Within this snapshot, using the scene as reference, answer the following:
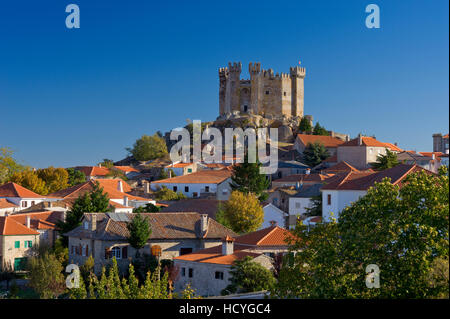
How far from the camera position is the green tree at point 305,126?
118125 millimetres

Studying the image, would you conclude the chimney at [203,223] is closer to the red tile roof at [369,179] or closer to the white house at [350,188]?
the white house at [350,188]

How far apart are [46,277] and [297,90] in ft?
307

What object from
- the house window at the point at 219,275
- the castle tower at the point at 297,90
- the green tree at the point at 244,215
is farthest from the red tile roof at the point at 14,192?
the castle tower at the point at 297,90

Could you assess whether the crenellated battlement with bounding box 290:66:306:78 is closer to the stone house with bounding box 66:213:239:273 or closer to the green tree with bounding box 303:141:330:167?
the green tree with bounding box 303:141:330:167

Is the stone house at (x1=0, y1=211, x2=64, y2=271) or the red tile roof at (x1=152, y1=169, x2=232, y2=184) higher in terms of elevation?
the red tile roof at (x1=152, y1=169, x2=232, y2=184)

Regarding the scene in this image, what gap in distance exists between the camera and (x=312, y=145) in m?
98.4

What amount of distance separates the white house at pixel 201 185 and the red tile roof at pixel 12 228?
29671mm

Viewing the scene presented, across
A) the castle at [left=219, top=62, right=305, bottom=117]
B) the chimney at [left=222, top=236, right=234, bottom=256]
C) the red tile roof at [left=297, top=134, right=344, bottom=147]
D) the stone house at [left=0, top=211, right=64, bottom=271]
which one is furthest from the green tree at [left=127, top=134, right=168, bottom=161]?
the chimney at [left=222, top=236, right=234, bottom=256]

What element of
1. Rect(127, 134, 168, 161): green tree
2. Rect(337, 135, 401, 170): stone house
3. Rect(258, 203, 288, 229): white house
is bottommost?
Rect(258, 203, 288, 229): white house

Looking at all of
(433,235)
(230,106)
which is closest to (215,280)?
(433,235)

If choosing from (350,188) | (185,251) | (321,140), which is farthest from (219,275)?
(321,140)

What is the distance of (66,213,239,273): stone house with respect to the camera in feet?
152

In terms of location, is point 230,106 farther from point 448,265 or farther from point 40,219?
point 448,265

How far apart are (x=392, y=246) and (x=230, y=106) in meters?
108
